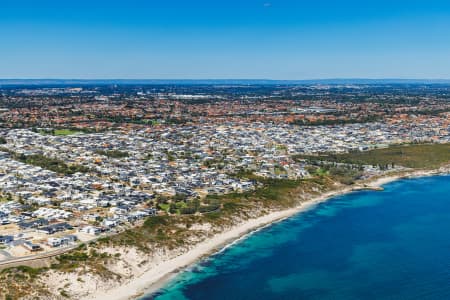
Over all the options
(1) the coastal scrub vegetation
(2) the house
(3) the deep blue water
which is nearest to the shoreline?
(3) the deep blue water

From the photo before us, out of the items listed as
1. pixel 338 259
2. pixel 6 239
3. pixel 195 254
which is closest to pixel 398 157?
pixel 338 259

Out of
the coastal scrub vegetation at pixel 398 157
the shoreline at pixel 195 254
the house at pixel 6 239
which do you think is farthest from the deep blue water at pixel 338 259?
the coastal scrub vegetation at pixel 398 157

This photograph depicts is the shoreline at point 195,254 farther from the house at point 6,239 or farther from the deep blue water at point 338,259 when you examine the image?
the house at point 6,239

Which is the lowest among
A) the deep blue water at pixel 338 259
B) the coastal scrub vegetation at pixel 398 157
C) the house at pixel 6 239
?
the deep blue water at pixel 338 259

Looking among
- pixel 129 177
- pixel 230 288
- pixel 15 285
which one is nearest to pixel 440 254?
pixel 230 288

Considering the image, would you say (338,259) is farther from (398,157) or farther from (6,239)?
(398,157)
